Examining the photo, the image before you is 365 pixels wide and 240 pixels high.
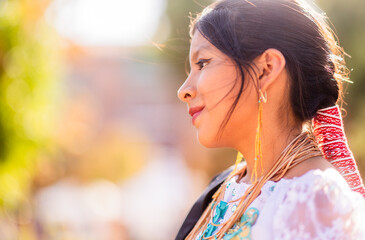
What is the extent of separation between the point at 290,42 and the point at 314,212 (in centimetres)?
54

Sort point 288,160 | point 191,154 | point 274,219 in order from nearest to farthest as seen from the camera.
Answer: point 274,219 → point 288,160 → point 191,154

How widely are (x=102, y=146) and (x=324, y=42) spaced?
14.0m

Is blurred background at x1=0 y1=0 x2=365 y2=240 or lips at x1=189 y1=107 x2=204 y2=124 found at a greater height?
lips at x1=189 y1=107 x2=204 y2=124

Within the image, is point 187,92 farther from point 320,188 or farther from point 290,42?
point 320,188

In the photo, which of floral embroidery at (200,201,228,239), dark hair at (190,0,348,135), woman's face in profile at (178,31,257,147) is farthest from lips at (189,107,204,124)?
floral embroidery at (200,201,228,239)

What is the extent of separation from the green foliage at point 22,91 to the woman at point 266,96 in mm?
2884

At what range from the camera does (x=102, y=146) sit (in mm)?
15141

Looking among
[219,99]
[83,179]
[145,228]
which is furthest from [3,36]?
[145,228]

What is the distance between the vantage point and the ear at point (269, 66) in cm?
143

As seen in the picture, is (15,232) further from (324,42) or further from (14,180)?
(324,42)

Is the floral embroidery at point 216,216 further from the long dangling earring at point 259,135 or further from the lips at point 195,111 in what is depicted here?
the lips at point 195,111

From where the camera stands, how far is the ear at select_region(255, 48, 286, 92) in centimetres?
143

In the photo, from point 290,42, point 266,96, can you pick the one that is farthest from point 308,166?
point 290,42

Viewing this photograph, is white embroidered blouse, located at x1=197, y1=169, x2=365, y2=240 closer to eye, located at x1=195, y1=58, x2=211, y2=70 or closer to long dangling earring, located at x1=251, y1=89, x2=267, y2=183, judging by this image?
long dangling earring, located at x1=251, y1=89, x2=267, y2=183
